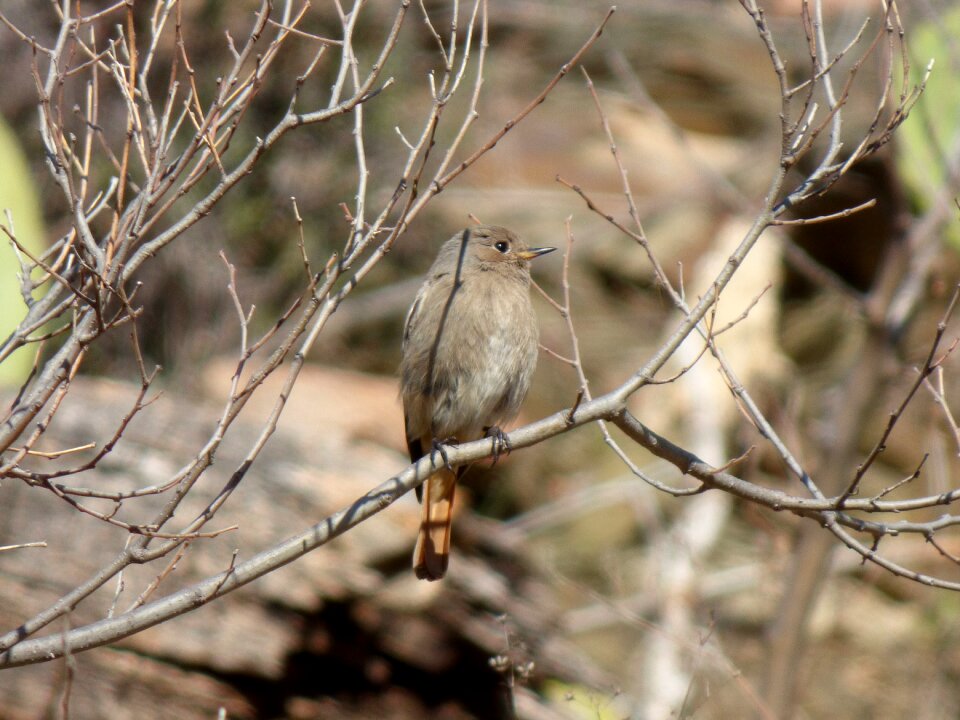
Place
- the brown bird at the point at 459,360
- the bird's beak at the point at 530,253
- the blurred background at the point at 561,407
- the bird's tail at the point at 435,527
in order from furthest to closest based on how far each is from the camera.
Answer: the blurred background at the point at 561,407, the bird's beak at the point at 530,253, the brown bird at the point at 459,360, the bird's tail at the point at 435,527

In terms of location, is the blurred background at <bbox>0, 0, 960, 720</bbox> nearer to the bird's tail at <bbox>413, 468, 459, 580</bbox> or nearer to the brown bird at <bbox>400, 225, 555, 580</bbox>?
the bird's tail at <bbox>413, 468, 459, 580</bbox>

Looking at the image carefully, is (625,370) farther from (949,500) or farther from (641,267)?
(949,500)

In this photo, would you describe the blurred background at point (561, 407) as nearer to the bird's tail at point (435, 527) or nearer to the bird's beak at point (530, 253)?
the bird's tail at point (435, 527)

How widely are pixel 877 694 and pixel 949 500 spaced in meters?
6.67

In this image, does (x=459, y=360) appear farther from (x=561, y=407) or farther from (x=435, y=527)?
(x=561, y=407)

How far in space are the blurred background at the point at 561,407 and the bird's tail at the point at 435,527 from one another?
0.66 meters

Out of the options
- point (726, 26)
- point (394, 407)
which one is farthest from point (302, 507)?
point (726, 26)

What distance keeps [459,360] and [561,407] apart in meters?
5.00

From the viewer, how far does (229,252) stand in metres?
9.42

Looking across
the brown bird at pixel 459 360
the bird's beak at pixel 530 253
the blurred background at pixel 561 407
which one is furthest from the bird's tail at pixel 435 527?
the bird's beak at pixel 530 253

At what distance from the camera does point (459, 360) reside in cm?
441

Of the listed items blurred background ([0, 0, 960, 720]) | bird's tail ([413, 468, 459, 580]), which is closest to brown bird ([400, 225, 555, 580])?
bird's tail ([413, 468, 459, 580])

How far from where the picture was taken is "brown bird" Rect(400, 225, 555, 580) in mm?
4387

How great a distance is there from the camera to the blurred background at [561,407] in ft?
18.7
